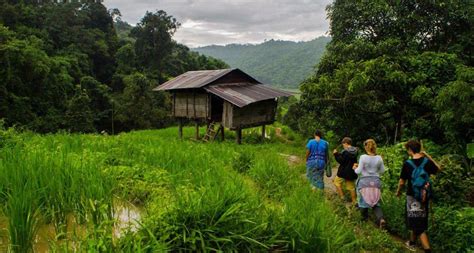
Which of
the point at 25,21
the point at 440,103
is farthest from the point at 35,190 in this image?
the point at 25,21

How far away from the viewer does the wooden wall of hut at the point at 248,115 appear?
18.5 meters

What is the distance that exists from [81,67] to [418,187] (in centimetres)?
4087

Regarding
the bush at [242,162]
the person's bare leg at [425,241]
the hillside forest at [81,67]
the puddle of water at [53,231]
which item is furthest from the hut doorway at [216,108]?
the puddle of water at [53,231]

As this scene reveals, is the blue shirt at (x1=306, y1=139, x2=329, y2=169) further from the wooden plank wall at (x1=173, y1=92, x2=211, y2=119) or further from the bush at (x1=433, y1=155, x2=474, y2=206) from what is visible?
the wooden plank wall at (x1=173, y1=92, x2=211, y2=119)

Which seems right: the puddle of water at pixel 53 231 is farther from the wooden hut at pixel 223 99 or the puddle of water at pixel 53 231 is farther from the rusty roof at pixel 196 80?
the rusty roof at pixel 196 80

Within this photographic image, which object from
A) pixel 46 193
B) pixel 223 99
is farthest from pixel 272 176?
pixel 223 99

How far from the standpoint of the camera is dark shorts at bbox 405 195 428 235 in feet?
17.8

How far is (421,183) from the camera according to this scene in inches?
209

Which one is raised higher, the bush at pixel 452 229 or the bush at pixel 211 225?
the bush at pixel 211 225

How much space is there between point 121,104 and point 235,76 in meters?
19.1

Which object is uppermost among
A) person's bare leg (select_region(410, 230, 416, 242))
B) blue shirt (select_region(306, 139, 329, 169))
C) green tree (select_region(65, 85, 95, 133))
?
blue shirt (select_region(306, 139, 329, 169))

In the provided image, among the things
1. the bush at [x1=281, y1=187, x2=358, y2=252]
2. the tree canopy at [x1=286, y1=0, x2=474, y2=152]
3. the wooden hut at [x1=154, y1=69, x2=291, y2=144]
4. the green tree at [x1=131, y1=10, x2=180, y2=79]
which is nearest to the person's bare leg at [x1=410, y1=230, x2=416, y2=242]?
the bush at [x1=281, y1=187, x2=358, y2=252]

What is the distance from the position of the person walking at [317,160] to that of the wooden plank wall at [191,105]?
40.0ft

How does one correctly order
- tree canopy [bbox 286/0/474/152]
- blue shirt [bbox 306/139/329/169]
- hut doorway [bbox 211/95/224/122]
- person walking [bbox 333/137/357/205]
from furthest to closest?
1. hut doorway [bbox 211/95/224/122]
2. tree canopy [bbox 286/0/474/152]
3. blue shirt [bbox 306/139/329/169]
4. person walking [bbox 333/137/357/205]
